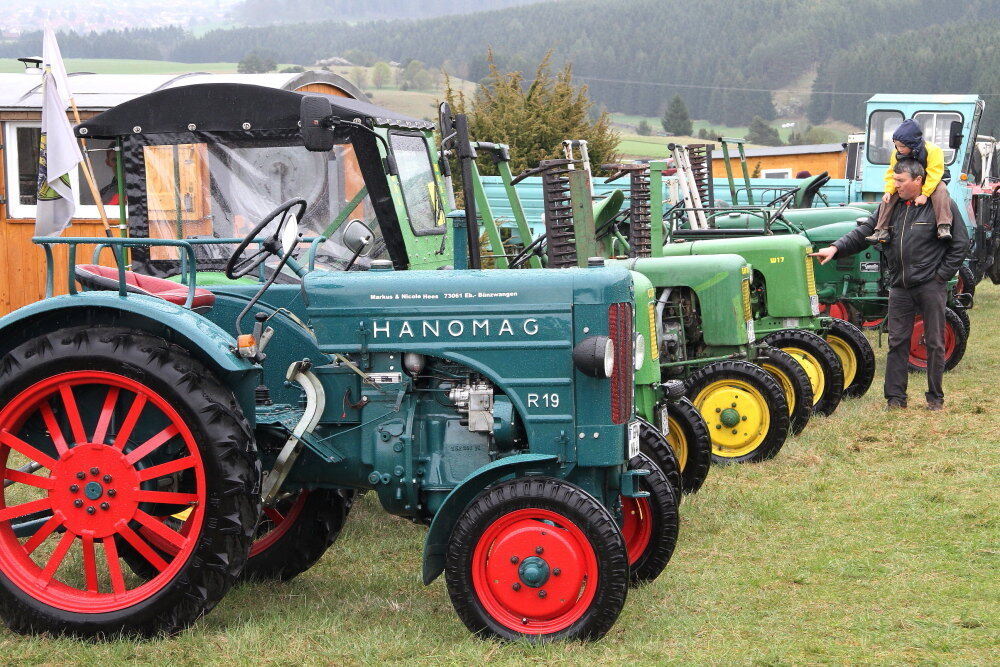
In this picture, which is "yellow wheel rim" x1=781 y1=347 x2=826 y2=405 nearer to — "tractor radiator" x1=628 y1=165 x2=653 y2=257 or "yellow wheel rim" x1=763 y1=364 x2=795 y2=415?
"yellow wheel rim" x1=763 y1=364 x2=795 y2=415

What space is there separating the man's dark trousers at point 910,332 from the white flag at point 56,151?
541 cm

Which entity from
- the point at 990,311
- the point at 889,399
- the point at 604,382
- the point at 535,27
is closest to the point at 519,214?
the point at 889,399

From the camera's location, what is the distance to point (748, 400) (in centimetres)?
675

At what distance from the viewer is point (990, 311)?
597 inches

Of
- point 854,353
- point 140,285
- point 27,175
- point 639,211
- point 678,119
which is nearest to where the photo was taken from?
point 140,285

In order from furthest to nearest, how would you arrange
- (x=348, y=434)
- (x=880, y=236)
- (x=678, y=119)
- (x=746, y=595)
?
(x=678, y=119) → (x=880, y=236) → (x=746, y=595) → (x=348, y=434)

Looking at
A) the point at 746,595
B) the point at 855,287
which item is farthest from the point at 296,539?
the point at 855,287

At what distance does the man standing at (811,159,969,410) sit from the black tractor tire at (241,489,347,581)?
458 centimetres

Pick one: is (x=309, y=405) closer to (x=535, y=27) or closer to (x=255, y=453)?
(x=255, y=453)

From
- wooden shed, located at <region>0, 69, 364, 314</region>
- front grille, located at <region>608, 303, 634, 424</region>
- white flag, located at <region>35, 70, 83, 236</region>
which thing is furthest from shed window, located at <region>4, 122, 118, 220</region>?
front grille, located at <region>608, 303, 634, 424</region>

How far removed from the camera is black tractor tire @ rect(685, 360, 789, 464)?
6.66 m

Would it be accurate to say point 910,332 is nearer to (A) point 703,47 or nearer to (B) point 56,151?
(B) point 56,151

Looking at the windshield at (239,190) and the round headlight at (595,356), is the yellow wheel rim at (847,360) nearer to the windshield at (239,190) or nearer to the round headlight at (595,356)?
the windshield at (239,190)

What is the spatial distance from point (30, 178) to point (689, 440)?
7541mm
